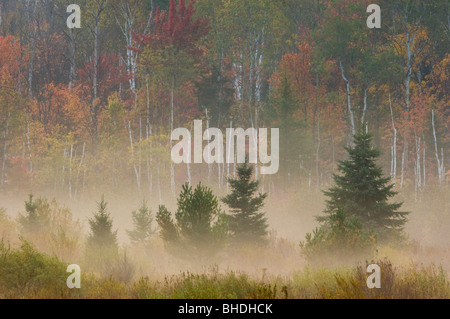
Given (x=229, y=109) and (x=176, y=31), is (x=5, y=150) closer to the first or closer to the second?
(x=176, y=31)

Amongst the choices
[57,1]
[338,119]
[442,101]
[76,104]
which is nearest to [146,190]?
[76,104]

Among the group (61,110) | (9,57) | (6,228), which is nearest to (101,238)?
(6,228)

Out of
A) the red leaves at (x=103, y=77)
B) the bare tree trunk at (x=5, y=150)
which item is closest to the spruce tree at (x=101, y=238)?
the bare tree trunk at (x=5, y=150)

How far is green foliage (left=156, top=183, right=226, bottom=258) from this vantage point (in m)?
12.3

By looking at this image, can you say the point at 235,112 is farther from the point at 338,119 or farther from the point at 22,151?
the point at 22,151

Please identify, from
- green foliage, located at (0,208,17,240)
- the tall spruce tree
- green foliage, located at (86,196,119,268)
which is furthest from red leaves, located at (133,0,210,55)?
green foliage, located at (86,196,119,268)

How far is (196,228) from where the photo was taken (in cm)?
1239

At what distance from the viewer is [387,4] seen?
36.4 meters

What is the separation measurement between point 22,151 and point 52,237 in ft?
72.0

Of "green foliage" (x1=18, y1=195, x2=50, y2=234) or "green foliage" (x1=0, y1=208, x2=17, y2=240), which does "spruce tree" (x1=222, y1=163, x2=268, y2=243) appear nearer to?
"green foliage" (x1=18, y1=195, x2=50, y2=234)

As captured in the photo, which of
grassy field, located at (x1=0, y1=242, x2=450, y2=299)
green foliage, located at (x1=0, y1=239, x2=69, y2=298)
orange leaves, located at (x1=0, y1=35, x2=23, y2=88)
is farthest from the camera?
orange leaves, located at (x1=0, y1=35, x2=23, y2=88)

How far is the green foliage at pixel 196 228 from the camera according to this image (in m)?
12.3

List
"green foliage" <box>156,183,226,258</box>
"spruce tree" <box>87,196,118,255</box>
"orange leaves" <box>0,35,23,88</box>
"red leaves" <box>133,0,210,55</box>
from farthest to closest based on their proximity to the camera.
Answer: "orange leaves" <box>0,35,23,88</box>, "red leaves" <box>133,0,210,55</box>, "spruce tree" <box>87,196,118,255</box>, "green foliage" <box>156,183,226,258</box>

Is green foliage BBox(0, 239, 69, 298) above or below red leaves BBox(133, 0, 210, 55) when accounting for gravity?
below
